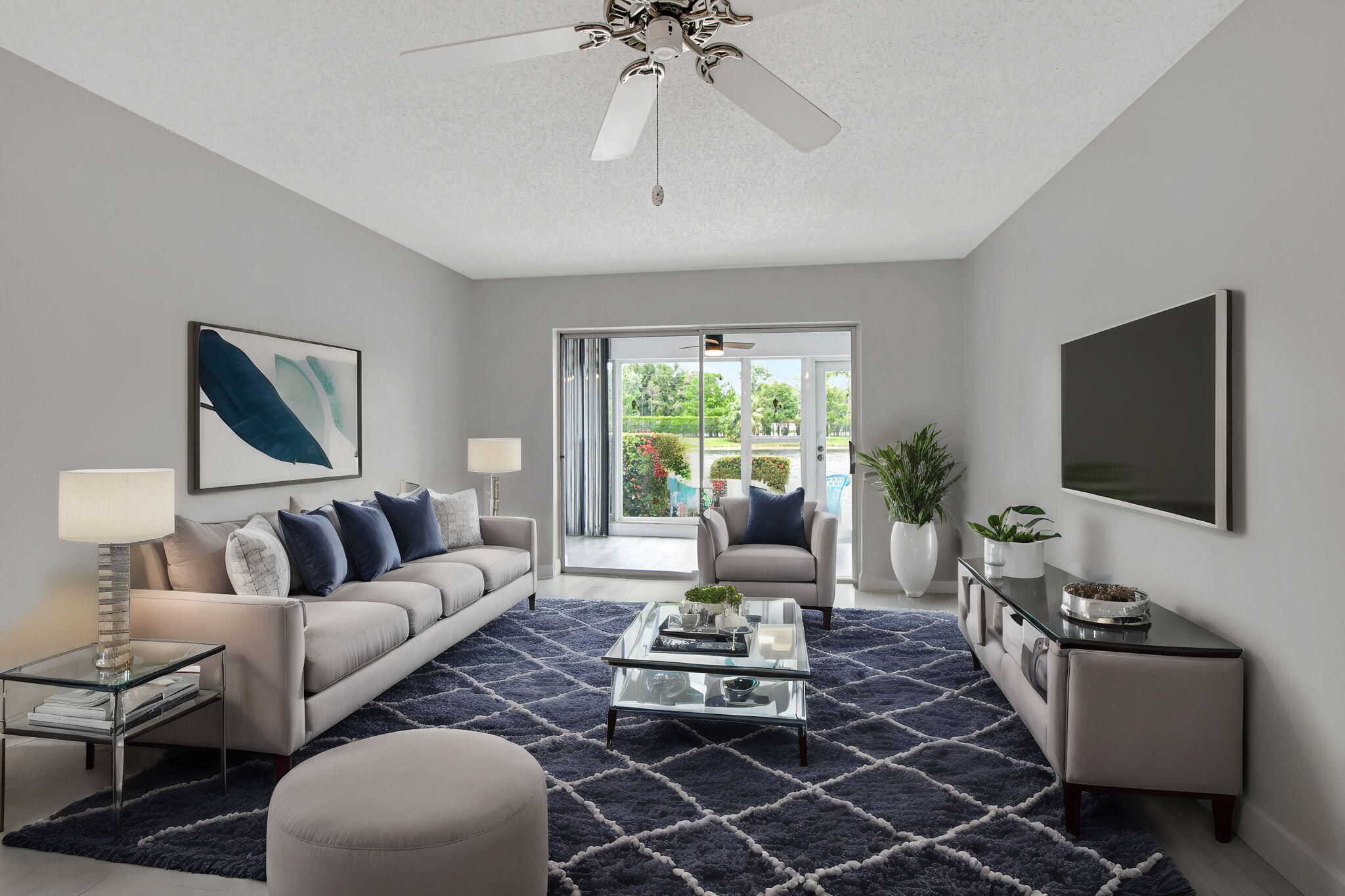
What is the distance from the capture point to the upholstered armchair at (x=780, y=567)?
15.3 ft

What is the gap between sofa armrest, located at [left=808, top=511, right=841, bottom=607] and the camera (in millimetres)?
4625

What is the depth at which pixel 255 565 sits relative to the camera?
9.99 ft

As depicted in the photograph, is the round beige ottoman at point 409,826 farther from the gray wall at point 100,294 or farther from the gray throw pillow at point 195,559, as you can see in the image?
the gray wall at point 100,294

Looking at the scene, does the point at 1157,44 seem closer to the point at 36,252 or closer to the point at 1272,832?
A: the point at 1272,832

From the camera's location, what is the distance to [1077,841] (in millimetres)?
2254

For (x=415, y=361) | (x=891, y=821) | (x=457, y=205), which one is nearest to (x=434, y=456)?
(x=415, y=361)

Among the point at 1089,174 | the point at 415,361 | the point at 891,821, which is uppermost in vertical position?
the point at 1089,174

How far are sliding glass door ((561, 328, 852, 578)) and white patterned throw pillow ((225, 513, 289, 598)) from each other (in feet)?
11.1

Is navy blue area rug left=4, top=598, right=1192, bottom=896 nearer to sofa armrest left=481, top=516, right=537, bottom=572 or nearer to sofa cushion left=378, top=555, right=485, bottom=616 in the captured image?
sofa cushion left=378, top=555, right=485, bottom=616

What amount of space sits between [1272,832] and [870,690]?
162 centimetres

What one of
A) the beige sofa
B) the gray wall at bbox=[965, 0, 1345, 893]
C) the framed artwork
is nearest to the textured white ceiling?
the gray wall at bbox=[965, 0, 1345, 893]

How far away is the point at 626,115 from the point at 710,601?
6.87 feet

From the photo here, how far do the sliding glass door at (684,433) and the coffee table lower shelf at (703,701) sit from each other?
2.86m

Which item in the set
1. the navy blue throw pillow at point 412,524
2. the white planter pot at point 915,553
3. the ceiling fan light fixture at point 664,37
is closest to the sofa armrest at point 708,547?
the white planter pot at point 915,553
